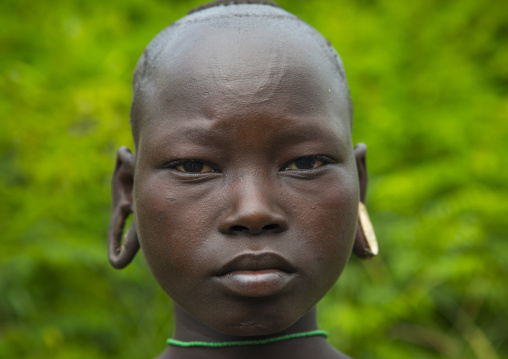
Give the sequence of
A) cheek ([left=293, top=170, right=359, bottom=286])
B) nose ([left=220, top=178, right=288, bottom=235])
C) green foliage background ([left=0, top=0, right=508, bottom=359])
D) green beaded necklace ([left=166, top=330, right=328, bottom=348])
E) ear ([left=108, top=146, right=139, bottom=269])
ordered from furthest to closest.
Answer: green foliage background ([left=0, top=0, right=508, bottom=359]) < ear ([left=108, top=146, right=139, bottom=269]) < green beaded necklace ([left=166, top=330, right=328, bottom=348]) < cheek ([left=293, top=170, right=359, bottom=286]) < nose ([left=220, top=178, right=288, bottom=235])

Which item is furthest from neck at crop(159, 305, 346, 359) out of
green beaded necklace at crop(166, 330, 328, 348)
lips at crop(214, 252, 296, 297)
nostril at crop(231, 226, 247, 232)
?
nostril at crop(231, 226, 247, 232)

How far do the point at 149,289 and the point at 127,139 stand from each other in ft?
3.31

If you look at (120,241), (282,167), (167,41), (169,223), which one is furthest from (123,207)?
(282,167)

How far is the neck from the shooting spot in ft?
7.21

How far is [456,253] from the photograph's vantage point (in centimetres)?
453

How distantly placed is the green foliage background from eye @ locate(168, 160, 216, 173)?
2.23 metres

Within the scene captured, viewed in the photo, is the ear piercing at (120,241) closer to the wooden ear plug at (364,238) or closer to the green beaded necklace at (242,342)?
the green beaded necklace at (242,342)

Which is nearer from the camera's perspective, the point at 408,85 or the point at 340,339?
the point at 340,339

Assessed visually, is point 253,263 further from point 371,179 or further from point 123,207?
point 371,179

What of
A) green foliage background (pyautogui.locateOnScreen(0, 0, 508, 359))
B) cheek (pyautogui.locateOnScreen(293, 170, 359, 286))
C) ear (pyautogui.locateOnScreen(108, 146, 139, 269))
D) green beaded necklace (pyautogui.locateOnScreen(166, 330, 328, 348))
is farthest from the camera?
green foliage background (pyautogui.locateOnScreen(0, 0, 508, 359))

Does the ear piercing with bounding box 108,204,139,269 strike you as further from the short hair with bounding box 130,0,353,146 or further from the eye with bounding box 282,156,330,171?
the eye with bounding box 282,156,330,171

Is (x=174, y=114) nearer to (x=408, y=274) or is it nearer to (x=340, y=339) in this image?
(x=340, y=339)

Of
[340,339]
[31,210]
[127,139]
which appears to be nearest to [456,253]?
[340,339]

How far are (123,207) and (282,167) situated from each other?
70 centimetres
